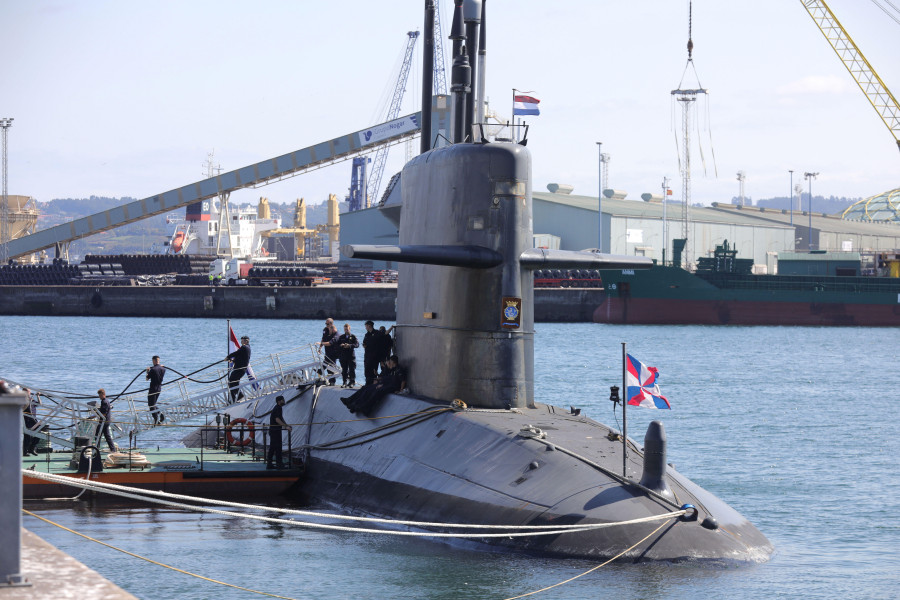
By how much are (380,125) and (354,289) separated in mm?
13039

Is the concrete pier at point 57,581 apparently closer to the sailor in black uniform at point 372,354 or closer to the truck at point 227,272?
the sailor in black uniform at point 372,354

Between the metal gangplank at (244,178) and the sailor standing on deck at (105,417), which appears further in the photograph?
the metal gangplank at (244,178)

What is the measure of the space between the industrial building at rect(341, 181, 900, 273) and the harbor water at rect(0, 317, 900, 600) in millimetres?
37173

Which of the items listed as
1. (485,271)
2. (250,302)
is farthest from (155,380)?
(250,302)

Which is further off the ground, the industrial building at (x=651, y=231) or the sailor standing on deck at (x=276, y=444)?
the industrial building at (x=651, y=231)

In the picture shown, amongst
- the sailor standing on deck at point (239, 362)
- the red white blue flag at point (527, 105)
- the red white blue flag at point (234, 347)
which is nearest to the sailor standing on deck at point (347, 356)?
the red white blue flag at point (234, 347)

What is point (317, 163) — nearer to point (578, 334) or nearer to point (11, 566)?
point (578, 334)

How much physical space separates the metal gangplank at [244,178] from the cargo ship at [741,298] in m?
17.2

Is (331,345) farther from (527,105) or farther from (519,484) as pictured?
(519,484)

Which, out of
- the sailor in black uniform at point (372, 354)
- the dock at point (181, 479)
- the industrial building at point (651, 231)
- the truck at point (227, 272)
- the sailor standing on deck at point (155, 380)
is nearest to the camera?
the dock at point (181, 479)

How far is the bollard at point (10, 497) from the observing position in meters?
6.07

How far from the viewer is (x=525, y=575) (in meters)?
11.6

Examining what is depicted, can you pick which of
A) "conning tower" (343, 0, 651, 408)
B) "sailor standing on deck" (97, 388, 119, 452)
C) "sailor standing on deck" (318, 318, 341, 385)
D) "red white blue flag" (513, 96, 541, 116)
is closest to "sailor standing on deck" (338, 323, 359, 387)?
"sailor standing on deck" (318, 318, 341, 385)

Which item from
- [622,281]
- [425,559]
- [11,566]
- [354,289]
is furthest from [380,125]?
[11,566]
